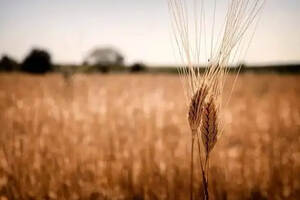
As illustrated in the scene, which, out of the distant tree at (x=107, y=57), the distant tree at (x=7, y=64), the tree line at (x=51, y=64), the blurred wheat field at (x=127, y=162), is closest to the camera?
the blurred wheat field at (x=127, y=162)

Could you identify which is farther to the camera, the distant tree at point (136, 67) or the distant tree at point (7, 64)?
the distant tree at point (136, 67)

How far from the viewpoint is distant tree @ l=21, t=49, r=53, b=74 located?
910 inches

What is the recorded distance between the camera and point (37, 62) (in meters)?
23.5

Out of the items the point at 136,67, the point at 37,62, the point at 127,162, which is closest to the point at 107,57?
the point at 136,67

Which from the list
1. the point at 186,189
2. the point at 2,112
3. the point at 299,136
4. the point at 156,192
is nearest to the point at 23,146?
the point at 156,192

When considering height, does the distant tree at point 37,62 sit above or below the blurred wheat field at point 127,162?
above

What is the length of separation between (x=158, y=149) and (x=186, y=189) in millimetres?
700

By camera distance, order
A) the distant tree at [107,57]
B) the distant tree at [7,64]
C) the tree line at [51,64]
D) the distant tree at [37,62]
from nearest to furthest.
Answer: the tree line at [51,64]
the distant tree at [7,64]
the distant tree at [37,62]
the distant tree at [107,57]

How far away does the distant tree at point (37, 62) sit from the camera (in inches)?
910

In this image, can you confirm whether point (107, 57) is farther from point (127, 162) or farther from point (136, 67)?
point (127, 162)

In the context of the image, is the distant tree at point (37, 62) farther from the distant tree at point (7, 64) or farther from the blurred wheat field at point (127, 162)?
the blurred wheat field at point (127, 162)

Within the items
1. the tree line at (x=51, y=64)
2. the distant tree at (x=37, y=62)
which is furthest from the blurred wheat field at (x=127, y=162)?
the distant tree at (x=37, y=62)

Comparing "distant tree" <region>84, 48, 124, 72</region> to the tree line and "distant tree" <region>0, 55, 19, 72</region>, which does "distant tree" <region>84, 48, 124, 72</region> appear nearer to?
the tree line

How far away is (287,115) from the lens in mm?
4215
